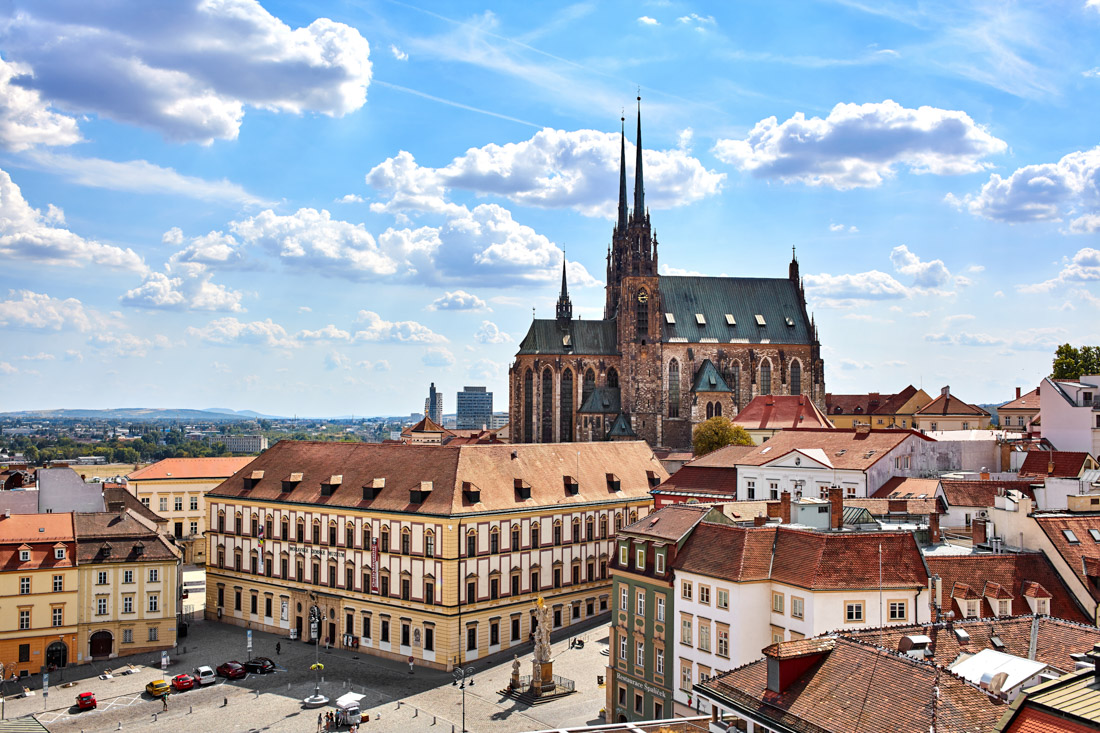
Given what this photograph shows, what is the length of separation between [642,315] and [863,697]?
12028 cm

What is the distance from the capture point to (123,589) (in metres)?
71.4

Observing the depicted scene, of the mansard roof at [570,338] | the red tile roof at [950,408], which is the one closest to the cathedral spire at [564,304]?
the mansard roof at [570,338]

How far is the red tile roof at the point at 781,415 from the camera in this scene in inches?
4508

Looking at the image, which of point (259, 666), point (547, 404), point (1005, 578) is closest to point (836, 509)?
point (1005, 578)

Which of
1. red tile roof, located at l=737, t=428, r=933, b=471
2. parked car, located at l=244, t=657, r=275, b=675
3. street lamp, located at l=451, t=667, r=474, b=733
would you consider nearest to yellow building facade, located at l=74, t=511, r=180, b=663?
parked car, located at l=244, t=657, r=275, b=675

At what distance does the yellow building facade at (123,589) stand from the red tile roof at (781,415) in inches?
2709

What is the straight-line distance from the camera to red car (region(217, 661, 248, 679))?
6394cm

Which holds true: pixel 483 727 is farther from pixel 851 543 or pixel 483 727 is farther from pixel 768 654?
pixel 768 654

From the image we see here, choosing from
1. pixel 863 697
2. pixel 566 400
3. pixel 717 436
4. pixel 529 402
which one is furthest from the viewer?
pixel 529 402

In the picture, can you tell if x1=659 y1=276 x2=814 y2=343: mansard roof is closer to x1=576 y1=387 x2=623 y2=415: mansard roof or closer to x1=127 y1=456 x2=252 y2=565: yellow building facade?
x1=576 y1=387 x2=623 y2=415: mansard roof

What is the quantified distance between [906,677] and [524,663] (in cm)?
4094

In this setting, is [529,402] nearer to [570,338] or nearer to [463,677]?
[570,338]

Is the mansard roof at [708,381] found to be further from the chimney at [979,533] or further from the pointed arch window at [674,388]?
the chimney at [979,533]

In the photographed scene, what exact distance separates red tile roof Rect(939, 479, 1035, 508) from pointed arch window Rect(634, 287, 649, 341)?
86.1m
